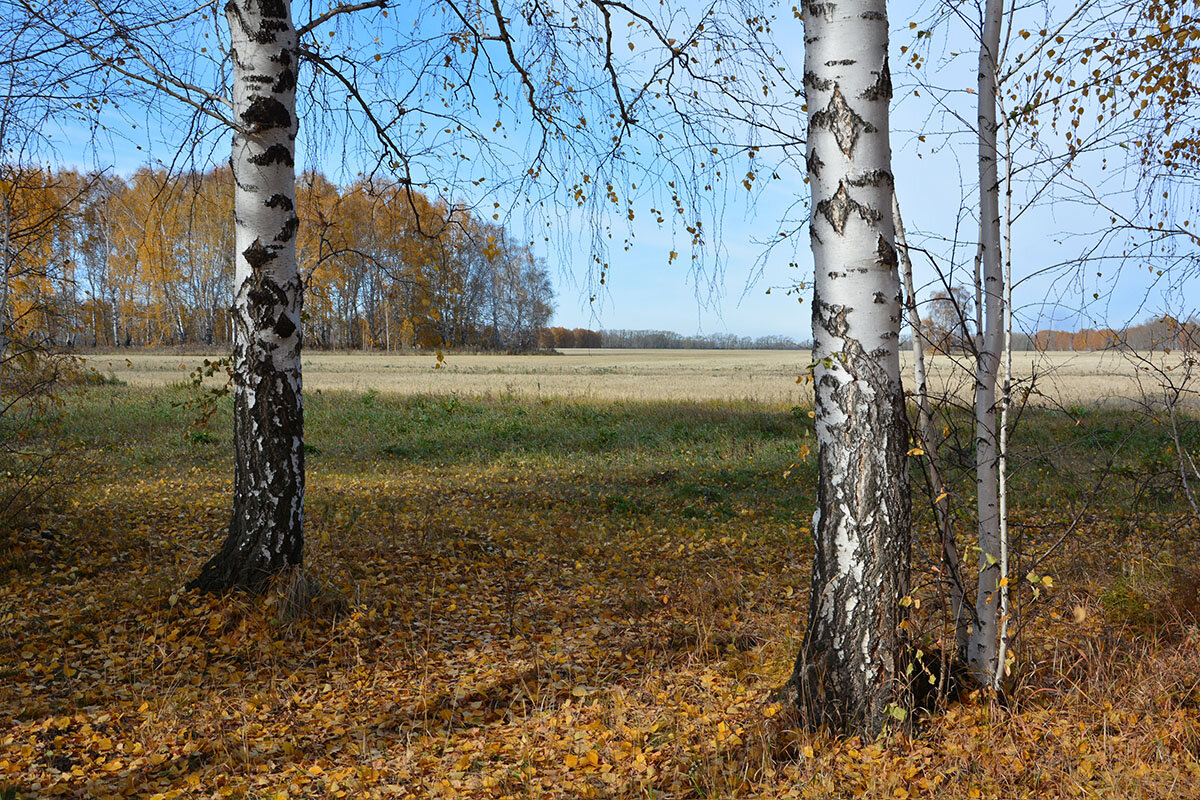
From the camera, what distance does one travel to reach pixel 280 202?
5121mm

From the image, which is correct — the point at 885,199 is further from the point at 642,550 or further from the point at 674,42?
the point at 642,550

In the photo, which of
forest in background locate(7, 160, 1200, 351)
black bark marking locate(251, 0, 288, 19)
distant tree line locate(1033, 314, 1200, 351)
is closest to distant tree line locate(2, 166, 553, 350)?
forest in background locate(7, 160, 1200, 351)

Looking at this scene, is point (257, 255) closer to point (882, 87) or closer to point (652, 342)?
point (882, 87)

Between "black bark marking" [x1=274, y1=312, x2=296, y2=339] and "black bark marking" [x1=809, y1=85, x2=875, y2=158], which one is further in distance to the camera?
"black bark marking" [x1=274, y1=312, x2=296, y2=339]

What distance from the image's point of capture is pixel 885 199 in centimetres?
309

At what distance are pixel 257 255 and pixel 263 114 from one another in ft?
3.32

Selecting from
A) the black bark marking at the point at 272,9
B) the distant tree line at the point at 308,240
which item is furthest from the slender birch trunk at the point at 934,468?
the black bark marking at the point at 272,9

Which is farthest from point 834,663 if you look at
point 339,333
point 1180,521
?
point 339,333

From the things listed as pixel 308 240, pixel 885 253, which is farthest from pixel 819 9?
pixel 308 240

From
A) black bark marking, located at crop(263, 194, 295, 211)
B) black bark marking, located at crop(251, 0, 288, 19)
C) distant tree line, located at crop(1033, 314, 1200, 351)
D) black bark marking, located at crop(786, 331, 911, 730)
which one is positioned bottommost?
black bark marking, located at crop(786, 331, 911, 730)

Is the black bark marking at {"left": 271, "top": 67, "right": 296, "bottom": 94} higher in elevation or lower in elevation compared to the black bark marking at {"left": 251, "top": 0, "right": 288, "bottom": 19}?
lower

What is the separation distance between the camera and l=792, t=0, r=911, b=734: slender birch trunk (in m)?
3.05

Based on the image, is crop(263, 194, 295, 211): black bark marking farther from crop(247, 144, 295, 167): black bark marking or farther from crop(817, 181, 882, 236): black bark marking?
crop(817, 181, 882, 236): black bark marking

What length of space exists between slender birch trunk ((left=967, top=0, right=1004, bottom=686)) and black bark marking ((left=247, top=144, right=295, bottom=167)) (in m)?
4.56
